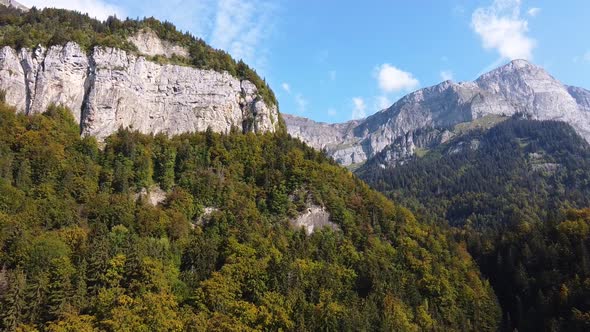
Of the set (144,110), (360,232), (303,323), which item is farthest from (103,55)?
(303,323)

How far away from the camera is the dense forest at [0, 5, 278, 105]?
409 feet

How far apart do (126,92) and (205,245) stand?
187 ft

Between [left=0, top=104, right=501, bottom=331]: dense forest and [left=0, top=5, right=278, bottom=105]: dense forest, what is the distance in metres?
23.0

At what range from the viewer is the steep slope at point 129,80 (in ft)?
389

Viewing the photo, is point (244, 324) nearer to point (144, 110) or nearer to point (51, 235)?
point (51, 235)

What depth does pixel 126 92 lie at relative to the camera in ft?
414

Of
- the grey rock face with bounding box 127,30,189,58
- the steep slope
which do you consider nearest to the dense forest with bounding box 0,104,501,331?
the steep slope

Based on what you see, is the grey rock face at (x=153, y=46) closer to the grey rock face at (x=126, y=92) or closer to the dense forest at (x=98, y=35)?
the dense forest at (x=98, y=35)

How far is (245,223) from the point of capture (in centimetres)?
10125

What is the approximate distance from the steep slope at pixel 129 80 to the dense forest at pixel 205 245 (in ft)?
25.2

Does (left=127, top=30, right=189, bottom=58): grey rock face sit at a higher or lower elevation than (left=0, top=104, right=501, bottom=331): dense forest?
higher

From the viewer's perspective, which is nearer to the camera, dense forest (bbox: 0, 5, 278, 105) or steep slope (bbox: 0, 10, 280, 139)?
steep slope (bbox: 0, 10, 280, 139)

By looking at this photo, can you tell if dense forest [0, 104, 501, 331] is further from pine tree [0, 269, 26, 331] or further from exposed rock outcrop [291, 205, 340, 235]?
exposed rock outcrop [291, 205, 340, 235]

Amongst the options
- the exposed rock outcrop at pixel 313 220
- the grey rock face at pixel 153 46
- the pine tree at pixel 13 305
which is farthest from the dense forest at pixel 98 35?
the pine tree at pixel 13 305
